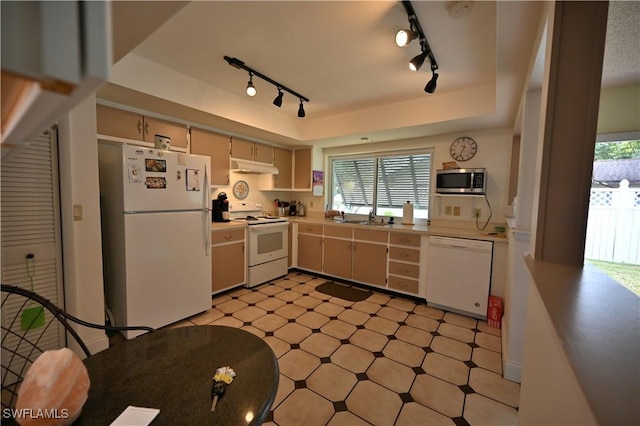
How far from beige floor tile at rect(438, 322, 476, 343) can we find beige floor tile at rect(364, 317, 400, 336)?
43 cm

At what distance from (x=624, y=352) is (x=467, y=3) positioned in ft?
5.71

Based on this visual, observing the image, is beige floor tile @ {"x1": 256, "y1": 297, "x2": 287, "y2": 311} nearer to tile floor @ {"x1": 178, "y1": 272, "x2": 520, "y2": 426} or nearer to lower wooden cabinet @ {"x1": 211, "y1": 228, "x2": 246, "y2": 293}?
tile floor @ {"x1": 178, "y1": 272, "x2": 520, "y2": 426}

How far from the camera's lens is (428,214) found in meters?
3.71

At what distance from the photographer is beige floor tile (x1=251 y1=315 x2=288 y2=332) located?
2545 mm

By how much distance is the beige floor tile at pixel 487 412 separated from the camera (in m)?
1.57

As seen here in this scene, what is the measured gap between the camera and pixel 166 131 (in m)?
2.86

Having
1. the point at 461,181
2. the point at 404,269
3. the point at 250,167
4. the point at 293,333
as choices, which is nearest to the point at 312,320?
the point at 293,333

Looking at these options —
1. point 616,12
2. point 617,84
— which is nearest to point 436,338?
point 616,12

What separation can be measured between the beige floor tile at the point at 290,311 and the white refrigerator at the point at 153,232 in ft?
2.67

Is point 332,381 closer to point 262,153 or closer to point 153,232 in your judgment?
point 153,232

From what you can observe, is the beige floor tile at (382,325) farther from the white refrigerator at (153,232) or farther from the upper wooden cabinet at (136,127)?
the upper wooden cabinet at (136,127)

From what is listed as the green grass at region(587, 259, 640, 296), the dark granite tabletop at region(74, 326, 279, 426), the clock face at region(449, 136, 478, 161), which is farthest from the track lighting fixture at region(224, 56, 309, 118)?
the green grass at region(587, 259, 640, 296)

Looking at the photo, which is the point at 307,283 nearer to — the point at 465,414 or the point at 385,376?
the point at 385,376

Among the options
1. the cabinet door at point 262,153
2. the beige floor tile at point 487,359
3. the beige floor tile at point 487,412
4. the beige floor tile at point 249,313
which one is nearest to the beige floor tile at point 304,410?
the beige floor tile at point 487,412
